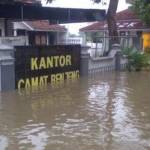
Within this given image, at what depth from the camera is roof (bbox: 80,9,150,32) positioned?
38.2 m

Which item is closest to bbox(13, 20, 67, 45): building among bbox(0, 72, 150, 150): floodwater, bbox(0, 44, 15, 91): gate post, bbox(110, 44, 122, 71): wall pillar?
bbox(110, 44, 122, 71): wall pillar

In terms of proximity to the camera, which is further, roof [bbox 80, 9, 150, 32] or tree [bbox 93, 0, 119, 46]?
roof [bbox 80, 9, 150, 32]

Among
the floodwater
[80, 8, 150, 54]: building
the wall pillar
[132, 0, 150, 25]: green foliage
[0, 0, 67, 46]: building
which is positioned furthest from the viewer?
[80, 8, 150, 54]: building

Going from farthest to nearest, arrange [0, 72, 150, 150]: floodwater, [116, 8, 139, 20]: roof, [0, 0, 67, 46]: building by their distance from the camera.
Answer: [116, 8, 139, 20]: roof, [0, 0, 67, 46]: building, [0, 72, 150, 150]: floodwater

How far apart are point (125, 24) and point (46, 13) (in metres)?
19.1

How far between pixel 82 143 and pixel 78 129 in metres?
1.07

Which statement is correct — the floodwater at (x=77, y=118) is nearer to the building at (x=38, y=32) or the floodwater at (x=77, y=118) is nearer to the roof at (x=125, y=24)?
the building at (x=38, y=32)

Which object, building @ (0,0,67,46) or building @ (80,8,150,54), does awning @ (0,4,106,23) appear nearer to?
building @ (0,0,67,46)

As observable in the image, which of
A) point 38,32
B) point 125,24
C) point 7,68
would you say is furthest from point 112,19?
point 125,24

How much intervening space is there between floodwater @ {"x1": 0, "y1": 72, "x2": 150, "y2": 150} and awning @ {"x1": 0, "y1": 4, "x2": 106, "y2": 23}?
535 centimetres

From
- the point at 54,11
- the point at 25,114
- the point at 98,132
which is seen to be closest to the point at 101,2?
the point at 54,11

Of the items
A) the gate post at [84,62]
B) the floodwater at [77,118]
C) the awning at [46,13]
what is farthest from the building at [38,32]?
the floodwater at [77,118]

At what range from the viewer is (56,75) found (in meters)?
17.7

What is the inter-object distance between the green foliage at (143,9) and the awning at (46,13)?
777 centimetres
